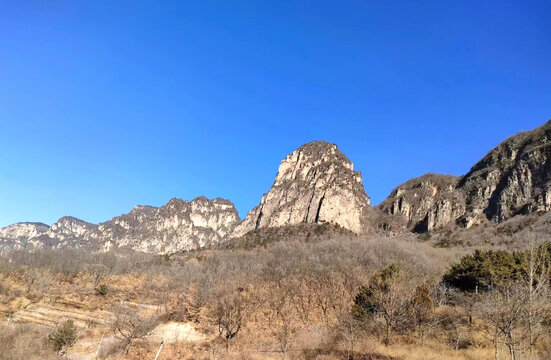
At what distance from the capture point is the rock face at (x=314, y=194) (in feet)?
416

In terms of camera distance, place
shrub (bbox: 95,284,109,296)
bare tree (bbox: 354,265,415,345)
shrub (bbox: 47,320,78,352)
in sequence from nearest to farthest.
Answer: bare tree (bbox: 354,265,415,345) < shrub (bbox: 47,320,78,352) < shrub (bbox: 95,284,109,296)

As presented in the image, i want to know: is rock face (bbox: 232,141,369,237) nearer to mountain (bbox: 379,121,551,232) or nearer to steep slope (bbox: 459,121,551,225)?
mountain (bbox: 379,121,551,232)

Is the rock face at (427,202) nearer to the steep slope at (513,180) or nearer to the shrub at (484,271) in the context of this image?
the steep slope at (513,180)

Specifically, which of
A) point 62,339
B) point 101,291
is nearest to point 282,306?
point 62,339

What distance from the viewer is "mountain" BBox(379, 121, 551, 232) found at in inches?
4117

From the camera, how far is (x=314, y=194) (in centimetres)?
13300

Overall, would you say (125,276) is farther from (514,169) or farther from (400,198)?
(400,198)

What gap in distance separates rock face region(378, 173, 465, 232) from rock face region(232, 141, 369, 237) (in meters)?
20.8

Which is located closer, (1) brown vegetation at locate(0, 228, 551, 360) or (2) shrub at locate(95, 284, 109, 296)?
(1) brown vegetation at locate(0, 228, 551, 360)

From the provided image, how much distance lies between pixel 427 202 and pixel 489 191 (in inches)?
1337

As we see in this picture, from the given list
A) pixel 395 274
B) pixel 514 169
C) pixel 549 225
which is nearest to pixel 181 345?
pixel 395 274

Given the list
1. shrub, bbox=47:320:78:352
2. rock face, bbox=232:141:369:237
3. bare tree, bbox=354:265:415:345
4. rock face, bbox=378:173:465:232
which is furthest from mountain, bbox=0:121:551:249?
shrub, bbox=47:320:78:352

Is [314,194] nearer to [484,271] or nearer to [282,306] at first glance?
[282,306]

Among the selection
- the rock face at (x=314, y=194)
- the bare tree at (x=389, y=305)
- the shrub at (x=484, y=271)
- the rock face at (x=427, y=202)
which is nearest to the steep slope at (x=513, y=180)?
the rock face at (x=427, y=202)
